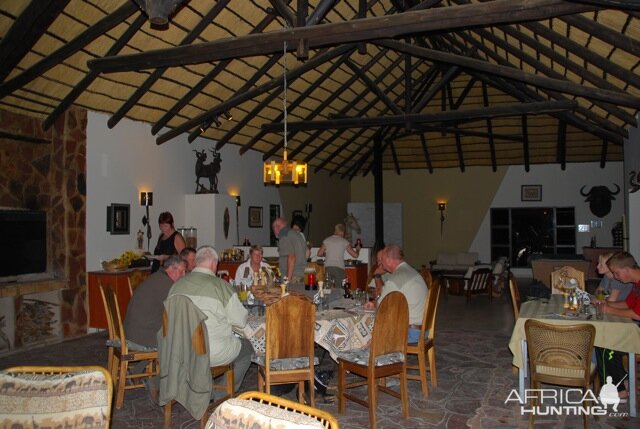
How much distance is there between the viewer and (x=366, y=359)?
182 inches

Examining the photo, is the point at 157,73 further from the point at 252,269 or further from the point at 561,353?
the point at 561,353

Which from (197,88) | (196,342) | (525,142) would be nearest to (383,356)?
(196,342)

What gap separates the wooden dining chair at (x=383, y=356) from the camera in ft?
14.5

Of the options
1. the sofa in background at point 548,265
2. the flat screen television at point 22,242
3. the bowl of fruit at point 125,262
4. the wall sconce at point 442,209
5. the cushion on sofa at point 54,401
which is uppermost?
the wall sconce at point 442,209

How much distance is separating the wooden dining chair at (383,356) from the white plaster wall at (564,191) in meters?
14.1

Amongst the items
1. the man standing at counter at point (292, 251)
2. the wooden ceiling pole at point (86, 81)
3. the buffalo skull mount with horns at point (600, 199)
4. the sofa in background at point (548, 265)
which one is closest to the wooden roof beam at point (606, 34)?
the man standing at counter at point (292, 251)

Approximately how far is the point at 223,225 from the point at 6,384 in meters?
8.93

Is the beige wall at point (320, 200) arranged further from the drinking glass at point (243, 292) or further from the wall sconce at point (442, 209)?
the drinking glass at point (243, 292)

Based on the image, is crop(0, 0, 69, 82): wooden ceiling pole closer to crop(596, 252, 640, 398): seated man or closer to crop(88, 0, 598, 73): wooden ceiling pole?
crop(88, 0, 598, 73): wooden ceiling pole

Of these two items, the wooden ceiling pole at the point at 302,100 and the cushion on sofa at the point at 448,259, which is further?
the cushion on sofa at the point at 448,259

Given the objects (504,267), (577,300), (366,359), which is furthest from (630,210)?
(366,359)

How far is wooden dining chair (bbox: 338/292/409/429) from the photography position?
4.43 m

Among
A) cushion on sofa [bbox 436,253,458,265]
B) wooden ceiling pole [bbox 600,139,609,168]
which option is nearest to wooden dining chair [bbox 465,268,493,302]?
cushion on sofa [bbox 436,253,458,265]

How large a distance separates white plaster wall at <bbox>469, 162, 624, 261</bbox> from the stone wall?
12.9m
